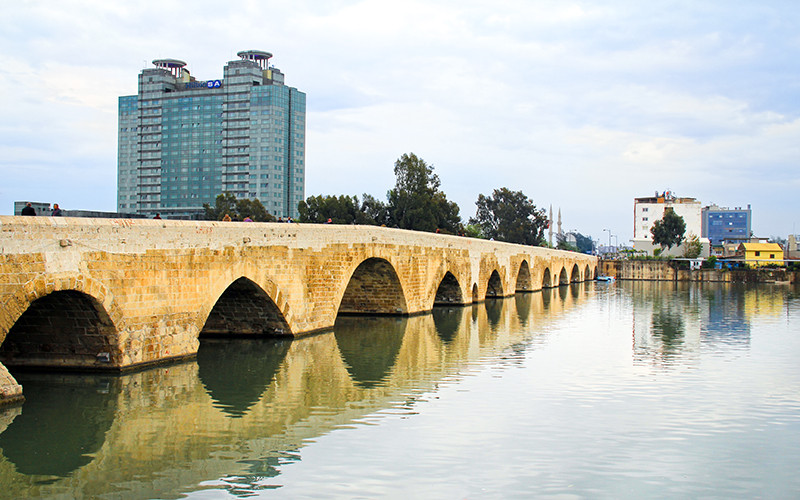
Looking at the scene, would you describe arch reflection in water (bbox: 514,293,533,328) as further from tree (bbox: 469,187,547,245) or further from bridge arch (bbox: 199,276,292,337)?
tree (bbox: 469,187,547,245)

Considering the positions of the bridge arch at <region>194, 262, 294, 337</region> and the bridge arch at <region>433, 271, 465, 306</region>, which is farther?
the bridge arch at <region>433, 271, 465, 306</region>

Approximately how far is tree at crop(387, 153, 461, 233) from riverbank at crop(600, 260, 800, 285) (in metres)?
24.5

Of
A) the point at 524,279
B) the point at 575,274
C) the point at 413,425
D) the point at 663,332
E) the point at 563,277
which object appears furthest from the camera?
the point at 575,274

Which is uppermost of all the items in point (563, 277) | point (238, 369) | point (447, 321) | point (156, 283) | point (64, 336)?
point (156, 283)

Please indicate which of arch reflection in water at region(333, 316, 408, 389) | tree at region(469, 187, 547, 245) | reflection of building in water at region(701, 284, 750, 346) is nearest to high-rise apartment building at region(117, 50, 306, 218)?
tree at region(469, 187, 547, 245)

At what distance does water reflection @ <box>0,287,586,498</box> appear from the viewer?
7.65 m

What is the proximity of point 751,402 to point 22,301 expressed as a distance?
11083 mm

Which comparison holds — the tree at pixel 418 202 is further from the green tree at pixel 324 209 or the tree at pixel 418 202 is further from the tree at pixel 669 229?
the tree at pixel 669 229

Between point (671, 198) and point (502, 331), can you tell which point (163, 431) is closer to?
point (502, 331)

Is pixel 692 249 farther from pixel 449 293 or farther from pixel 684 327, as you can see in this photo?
pixel 684 327

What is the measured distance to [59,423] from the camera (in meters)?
9.54

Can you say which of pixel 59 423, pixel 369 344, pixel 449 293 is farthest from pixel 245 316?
pixel 449 293

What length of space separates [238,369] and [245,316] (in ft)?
10.3

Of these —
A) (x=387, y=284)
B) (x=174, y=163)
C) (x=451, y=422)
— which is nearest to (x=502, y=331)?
(x=387, y=284)
